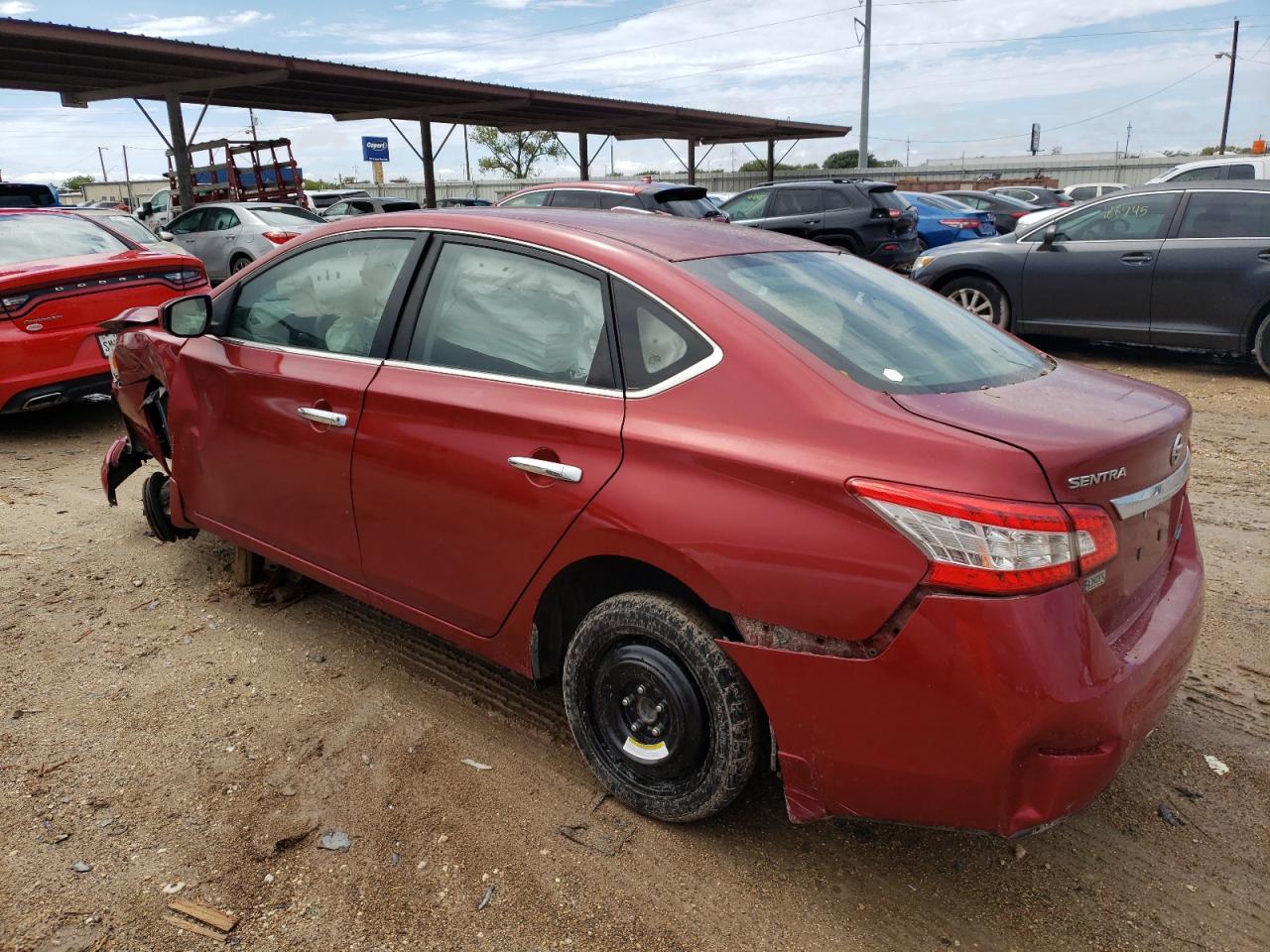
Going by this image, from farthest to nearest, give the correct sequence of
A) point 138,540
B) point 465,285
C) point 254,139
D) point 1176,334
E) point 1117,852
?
point 254,139 → point 1176,334 → point 138,540 → point 465,285 → point 1117,852

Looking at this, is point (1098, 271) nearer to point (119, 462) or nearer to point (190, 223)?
point (119, 462)

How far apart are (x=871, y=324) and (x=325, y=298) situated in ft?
6.28

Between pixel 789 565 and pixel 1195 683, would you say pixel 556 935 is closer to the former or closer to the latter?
pixel 789 565

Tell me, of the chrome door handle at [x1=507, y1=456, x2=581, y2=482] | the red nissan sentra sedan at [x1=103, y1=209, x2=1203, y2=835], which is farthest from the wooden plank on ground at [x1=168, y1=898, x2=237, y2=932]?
the chrome door handle at [x1=507, y1=456, x2=581, y2=482]

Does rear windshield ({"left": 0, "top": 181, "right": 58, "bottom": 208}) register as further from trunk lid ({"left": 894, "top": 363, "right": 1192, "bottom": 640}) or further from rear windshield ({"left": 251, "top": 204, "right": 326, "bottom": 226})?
trunk lid ({"left": 894, "top": 363, "right": 1192, "bottom": 640})

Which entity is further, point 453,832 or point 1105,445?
point 453,832

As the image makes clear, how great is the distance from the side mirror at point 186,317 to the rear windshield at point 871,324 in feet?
6.83

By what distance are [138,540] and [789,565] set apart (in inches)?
153

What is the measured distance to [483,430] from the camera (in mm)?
2588

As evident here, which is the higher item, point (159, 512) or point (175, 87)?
point (175, 87)

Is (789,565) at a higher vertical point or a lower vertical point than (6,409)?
higher

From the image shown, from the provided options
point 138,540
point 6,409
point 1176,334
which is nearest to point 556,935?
point 138,540

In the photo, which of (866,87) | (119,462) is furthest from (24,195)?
(866,87)

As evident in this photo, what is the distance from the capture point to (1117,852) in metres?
2.41
